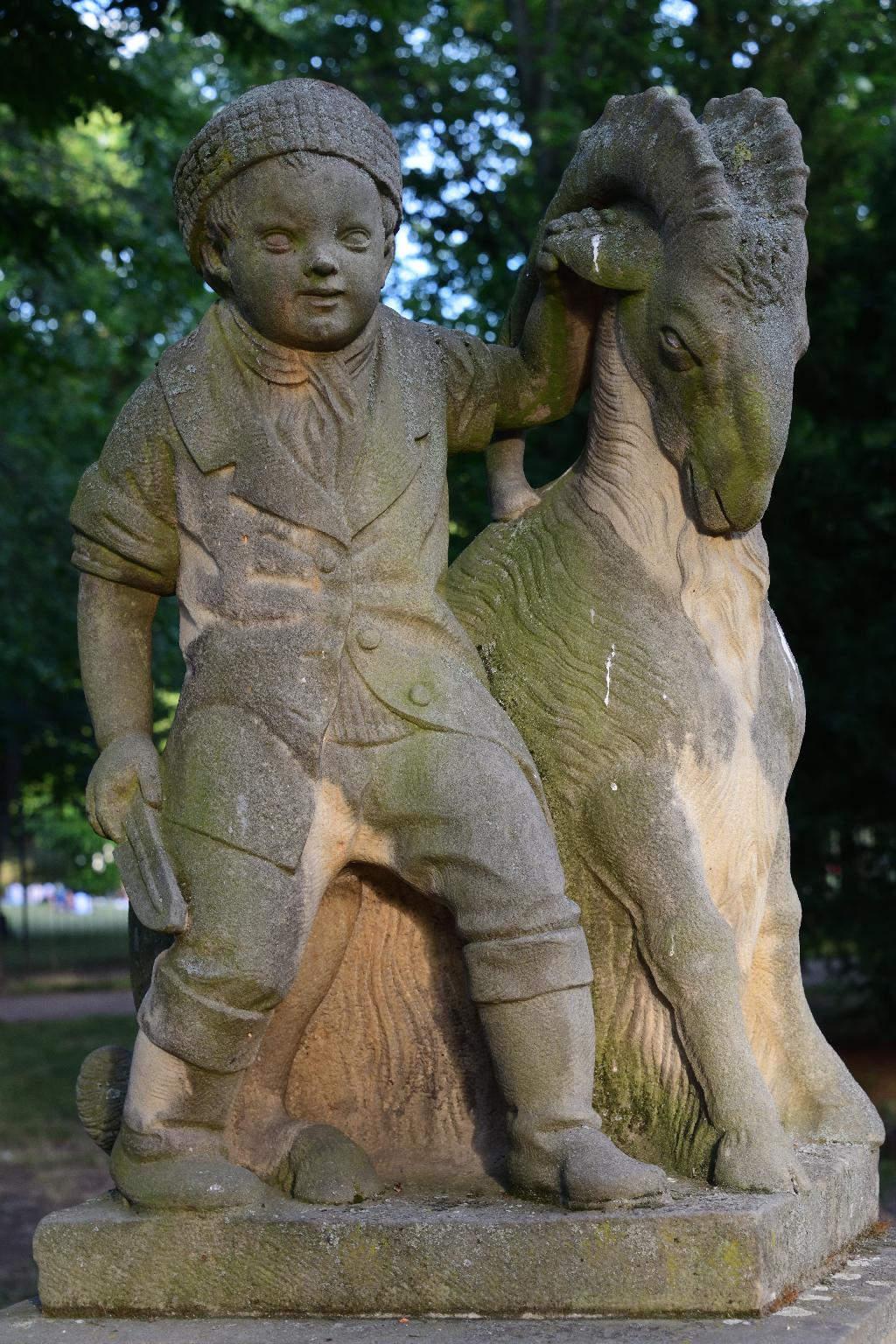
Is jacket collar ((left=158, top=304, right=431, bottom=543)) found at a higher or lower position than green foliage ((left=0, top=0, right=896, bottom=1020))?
lower

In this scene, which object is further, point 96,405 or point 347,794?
point 96,405

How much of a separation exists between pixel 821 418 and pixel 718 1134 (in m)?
8.17

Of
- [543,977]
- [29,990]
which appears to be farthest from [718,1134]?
[29,990]

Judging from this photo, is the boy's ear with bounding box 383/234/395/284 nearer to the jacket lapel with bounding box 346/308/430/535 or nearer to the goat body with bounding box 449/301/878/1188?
the jacket lapel with bounding box 346/308/430/535

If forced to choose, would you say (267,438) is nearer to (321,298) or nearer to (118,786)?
(321,298)

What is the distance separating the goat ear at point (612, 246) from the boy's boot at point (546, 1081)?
4.75 ft

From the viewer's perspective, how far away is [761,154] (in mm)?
3627

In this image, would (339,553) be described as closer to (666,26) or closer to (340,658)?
(340,658)

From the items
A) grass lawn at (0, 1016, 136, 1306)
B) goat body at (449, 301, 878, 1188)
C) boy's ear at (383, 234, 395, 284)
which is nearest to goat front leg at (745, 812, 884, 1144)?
goat body at (449, 301, 878, 1188)

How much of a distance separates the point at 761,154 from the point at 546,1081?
1.89m

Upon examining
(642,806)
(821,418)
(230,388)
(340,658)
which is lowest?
(642,806)

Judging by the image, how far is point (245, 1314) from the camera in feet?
10.7

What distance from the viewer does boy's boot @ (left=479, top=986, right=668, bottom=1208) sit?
3291 mm

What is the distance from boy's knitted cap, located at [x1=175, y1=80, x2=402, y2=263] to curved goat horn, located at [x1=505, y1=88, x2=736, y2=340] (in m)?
0.46
